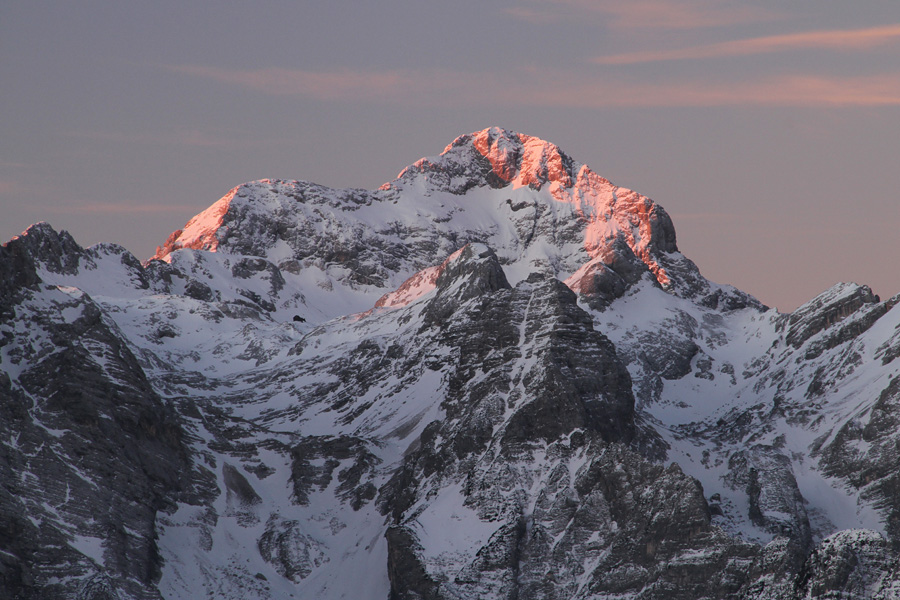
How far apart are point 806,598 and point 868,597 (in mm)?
6681

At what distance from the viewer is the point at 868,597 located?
641ft

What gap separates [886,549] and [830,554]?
5534 millimetres

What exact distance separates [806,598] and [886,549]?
30.3ft

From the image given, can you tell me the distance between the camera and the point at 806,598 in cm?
19950

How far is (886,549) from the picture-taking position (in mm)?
198375

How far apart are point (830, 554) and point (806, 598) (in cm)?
512

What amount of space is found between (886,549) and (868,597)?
5.69m

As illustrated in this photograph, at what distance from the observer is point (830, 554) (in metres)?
198
